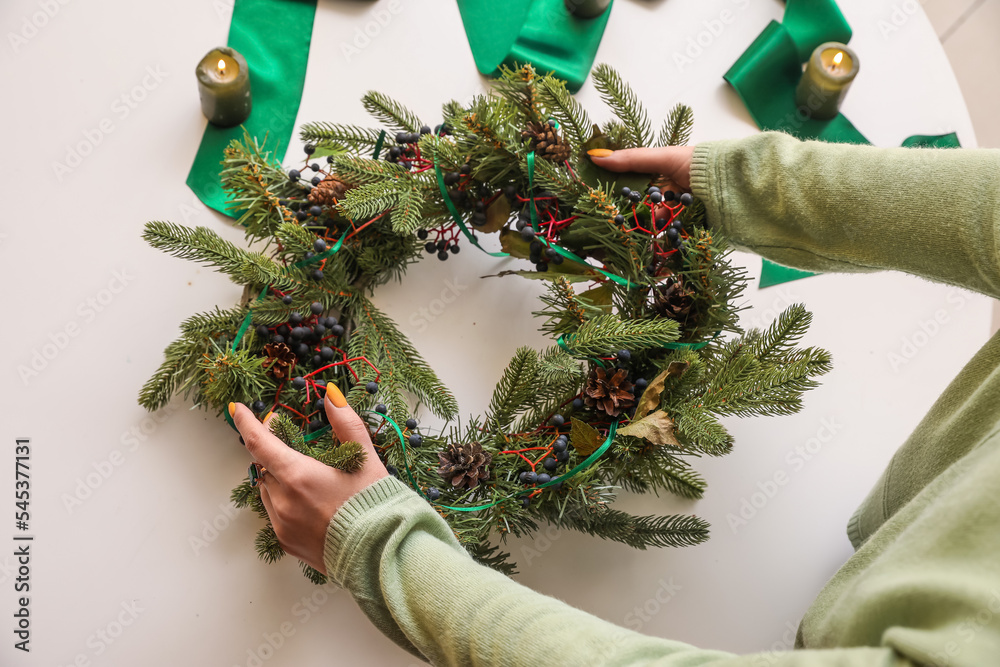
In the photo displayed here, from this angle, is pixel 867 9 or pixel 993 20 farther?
pixel 993 20

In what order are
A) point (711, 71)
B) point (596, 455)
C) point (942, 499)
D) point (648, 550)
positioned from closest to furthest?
point (942, 499), point (596, 455), point (648, 550), point (711, 71)

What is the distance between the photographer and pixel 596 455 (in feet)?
2.65

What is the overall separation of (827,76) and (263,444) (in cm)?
99

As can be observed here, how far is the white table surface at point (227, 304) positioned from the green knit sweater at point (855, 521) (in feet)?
0.59

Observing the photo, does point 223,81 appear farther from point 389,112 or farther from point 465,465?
point 465,465

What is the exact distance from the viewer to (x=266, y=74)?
1.04 metres

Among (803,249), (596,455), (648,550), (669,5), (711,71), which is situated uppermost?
(669,5)

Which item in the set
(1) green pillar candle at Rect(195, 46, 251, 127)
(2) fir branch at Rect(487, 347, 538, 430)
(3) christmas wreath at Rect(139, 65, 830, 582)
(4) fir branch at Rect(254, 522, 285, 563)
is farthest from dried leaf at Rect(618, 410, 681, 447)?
(1) green pillar candle at Rect(195, 46, 251, 127)

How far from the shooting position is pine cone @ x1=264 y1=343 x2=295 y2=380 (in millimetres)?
851

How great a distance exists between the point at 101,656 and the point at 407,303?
2.00 ft

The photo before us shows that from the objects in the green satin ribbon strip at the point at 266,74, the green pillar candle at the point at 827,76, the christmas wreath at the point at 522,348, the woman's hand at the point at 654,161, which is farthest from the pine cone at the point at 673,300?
the green satin ribbon strip at the point at 266,74

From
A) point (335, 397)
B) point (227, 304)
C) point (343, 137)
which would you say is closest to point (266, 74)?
point (343, 137)

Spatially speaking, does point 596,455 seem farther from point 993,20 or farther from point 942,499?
point 993,20

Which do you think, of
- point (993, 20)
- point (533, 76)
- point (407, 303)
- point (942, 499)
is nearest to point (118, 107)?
point (407, 303)
